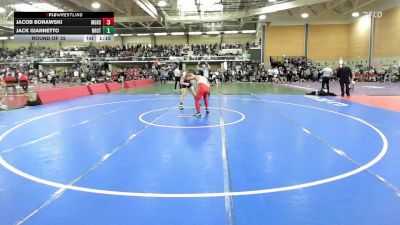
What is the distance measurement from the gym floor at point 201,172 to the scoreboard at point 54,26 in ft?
16.6

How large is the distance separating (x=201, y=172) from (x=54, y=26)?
35.8 ft

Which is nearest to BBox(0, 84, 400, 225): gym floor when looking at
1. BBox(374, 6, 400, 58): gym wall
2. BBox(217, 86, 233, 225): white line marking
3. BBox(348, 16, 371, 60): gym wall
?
BBox(217, 86, 233, 225): white line marking

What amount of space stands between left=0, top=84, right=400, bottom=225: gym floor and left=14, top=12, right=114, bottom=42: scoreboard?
507cm

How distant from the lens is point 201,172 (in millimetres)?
5133

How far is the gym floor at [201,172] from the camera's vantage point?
3703mm

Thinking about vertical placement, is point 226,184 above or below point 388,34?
below

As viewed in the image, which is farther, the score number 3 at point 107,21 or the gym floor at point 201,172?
the score number 3 at point 107,21

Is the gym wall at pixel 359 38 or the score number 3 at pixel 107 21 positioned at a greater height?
the gym wall at pixel 359 38

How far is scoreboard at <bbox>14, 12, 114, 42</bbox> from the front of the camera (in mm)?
13125

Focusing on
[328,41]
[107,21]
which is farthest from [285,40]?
[107,21]

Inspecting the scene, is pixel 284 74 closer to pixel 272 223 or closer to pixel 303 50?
pixel 303 50

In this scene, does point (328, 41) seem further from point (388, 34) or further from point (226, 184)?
point (226, 184)

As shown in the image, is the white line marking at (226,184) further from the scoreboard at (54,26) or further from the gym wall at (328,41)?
the gym wall at (328,41)

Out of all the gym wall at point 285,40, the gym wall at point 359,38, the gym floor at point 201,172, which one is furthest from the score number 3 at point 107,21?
the gym wall at point 359,38
